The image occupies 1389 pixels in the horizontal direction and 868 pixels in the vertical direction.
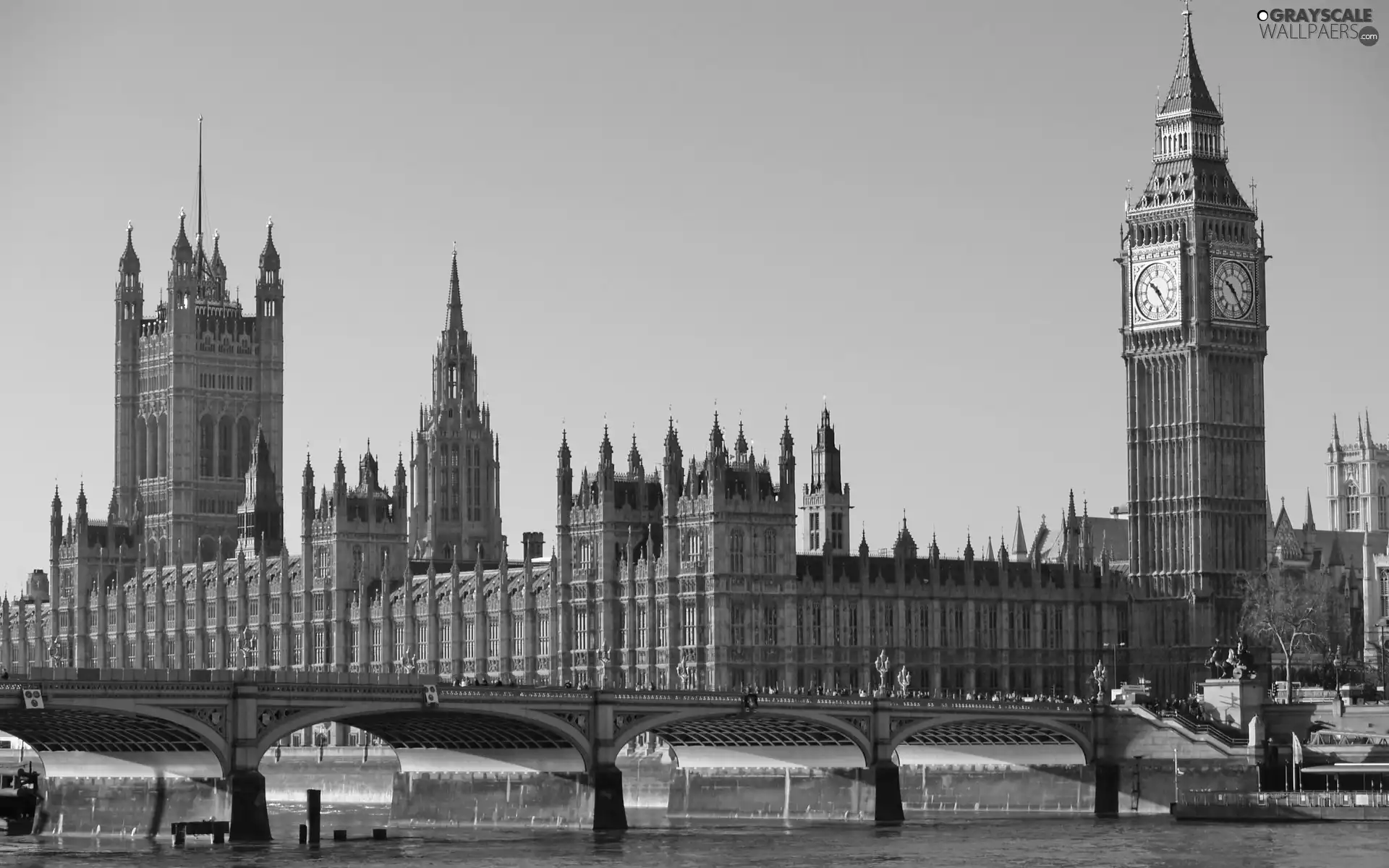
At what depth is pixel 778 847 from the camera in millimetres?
120625

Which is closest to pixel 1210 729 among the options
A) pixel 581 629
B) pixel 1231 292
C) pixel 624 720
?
pixel 624 720

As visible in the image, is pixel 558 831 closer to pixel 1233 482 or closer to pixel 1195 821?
pixel 1195 821

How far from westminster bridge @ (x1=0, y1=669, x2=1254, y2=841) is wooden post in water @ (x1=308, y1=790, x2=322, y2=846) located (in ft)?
8.46

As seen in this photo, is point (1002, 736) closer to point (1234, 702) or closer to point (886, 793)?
point (886, 793)

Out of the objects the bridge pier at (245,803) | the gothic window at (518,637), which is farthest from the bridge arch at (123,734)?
the gothic window at (518,637)

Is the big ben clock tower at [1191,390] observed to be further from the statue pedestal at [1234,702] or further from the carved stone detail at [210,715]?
the carved stone detail at [210,715]

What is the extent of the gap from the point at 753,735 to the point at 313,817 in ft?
77.0

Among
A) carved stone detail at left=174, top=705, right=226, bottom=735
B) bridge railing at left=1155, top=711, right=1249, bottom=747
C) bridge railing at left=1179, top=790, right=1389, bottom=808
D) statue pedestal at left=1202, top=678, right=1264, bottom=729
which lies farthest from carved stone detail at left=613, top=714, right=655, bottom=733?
statue pedestal at left=1202, top=678, right=1264, bottom=729

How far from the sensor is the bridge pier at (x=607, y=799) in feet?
425

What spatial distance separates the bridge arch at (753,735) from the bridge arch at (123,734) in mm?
18127

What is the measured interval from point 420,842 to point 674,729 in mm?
18456

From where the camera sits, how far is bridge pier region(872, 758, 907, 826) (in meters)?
136

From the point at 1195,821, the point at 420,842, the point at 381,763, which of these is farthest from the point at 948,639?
the point at 420,842

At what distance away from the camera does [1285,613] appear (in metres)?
176
